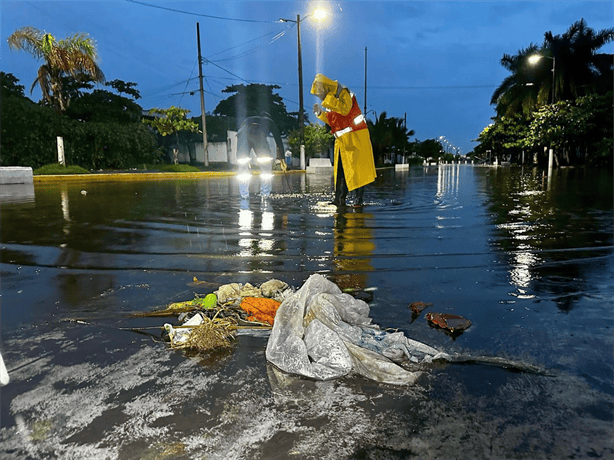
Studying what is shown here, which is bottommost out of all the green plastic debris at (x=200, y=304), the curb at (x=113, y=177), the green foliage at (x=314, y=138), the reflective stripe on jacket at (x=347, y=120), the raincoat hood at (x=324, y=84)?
the green plastic debris at (x=200, y=304)

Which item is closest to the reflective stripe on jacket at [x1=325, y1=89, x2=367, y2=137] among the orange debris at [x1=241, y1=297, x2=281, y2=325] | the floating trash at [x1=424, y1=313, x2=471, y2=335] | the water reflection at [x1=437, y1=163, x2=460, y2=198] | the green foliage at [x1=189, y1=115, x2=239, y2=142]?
the water reflection at [x1=437, y1=163, x2=460, y2=198]

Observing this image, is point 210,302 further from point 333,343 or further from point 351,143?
point 351,143

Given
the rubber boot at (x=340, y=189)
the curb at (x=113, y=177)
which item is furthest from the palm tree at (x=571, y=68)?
the rubber boot at (x=340, y=189)

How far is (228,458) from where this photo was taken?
192cm

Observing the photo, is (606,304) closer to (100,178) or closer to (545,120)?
(100,178)

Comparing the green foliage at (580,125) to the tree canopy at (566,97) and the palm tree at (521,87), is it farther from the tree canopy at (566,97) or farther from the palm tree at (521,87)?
the palm tree at (521,87)

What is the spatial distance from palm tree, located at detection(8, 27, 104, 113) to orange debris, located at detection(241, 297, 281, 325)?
83.0ft

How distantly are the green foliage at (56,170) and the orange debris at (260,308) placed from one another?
22.5m

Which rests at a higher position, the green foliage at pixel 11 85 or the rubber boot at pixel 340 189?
the green foliage at pixel 11 85

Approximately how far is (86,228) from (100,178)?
53.5 ft

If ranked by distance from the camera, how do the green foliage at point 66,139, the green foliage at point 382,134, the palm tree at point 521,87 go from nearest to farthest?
the green foliage at point 66,139, the palm tree at point 521,87, the green foliage at point 382,134

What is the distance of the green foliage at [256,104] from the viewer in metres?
55.9

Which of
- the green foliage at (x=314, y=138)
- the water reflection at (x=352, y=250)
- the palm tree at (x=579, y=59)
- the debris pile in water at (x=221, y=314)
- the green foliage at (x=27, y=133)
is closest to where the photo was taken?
the debris pile in water at (x=221, y=314)

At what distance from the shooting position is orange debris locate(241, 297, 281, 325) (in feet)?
11.2
